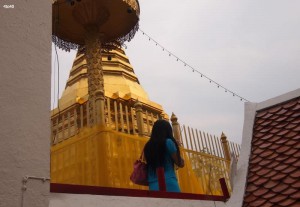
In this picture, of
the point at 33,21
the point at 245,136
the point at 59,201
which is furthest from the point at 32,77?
the point at 245,136

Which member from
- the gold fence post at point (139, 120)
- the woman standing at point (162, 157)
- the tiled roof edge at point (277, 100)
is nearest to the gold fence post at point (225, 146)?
the gold fence post at point (139, 120)

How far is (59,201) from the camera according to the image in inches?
104

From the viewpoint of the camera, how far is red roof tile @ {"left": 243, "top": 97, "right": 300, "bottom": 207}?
371 centimetres

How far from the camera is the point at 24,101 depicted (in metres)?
2.41

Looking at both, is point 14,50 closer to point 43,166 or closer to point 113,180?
point 43,166

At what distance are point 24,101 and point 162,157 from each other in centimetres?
251

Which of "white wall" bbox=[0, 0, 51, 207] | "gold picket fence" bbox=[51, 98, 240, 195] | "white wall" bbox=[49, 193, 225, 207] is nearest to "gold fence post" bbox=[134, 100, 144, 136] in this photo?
"gold picket fence" bbox=[51, 98, 240, 195]

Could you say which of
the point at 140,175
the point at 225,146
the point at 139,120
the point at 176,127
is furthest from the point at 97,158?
the point at 225,146

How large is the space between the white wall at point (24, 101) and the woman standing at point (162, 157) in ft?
7.46

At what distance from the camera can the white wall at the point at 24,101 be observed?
7.22ft

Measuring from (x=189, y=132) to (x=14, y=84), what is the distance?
5.49m

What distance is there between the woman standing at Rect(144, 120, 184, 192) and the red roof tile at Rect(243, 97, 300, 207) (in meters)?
0.93
